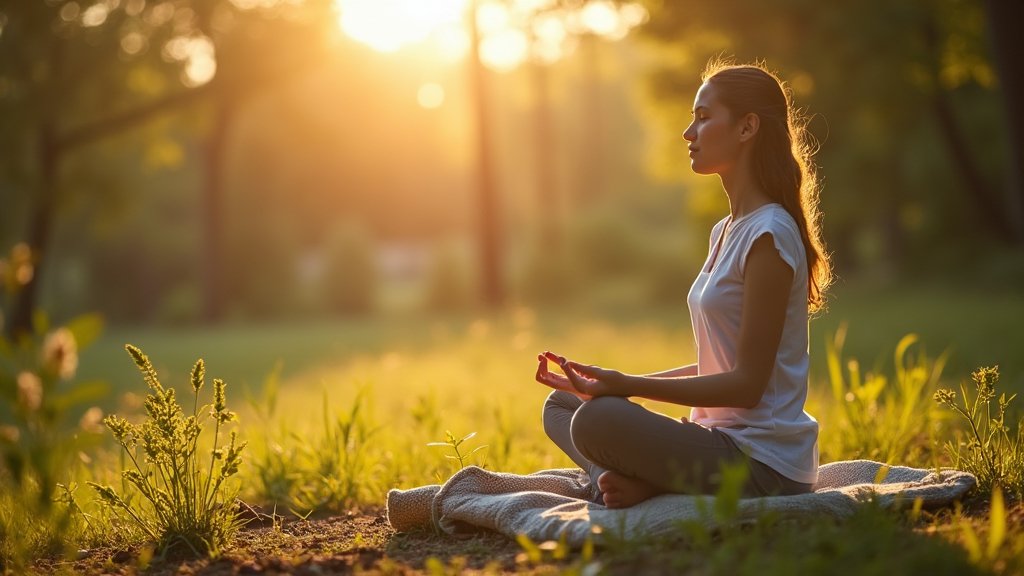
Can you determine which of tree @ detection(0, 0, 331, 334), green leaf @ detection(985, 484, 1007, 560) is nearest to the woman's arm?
green leaf @ detection(985, 484, 1007, 560)

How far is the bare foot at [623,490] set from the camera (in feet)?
11.5

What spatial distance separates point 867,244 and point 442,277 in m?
20.9

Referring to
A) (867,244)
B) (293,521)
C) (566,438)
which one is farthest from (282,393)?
(867,244)

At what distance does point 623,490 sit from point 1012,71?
11.4 meters

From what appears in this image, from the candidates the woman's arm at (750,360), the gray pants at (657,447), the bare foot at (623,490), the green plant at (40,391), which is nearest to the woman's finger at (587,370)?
the woman's arm at (750,360)

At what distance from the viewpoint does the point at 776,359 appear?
11.3 feet

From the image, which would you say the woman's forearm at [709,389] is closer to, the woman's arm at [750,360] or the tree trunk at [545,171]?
the woman's arm at [750,360]

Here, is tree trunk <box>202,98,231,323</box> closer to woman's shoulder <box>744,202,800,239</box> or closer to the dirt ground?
the dirt ground

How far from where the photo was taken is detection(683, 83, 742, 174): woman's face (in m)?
3.52

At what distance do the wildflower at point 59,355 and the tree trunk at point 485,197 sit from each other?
65.7 ft

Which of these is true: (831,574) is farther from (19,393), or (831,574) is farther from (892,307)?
(892,307)

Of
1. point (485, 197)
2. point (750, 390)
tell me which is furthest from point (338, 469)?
point (485, 197)

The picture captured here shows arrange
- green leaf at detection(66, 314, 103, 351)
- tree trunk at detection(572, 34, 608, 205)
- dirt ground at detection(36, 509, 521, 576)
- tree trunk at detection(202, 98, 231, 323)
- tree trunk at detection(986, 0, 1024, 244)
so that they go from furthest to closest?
tree trunk at detection(572, 34, 608, 205) → tree trunk at detection(202, 98, 231, 323) → tree trunk at detection(986, 0, 1024, 244) → dirt ground at detection(36, 509, 521, 576) → green leaf at detection(66, 314, 103, 351)

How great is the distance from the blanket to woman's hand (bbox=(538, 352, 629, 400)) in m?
0.44
